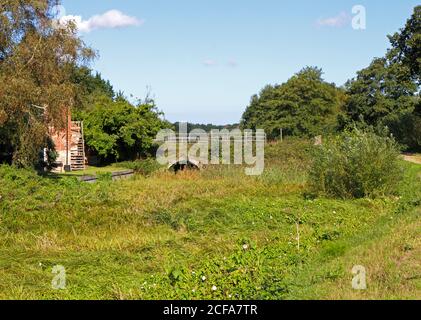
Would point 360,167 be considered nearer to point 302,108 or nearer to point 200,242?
point 200,242

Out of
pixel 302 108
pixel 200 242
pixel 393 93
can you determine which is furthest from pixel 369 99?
pixel 200 242

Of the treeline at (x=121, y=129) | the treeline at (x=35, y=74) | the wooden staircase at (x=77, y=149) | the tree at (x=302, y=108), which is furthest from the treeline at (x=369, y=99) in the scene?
the wooden staircase at (x=77, y=149)

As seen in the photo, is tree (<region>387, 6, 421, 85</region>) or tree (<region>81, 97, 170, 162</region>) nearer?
tree (<region>387, 6, 421, 85</region>)

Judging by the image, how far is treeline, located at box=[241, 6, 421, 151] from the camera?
40.8 metres

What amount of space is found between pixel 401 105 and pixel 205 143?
20.9 m

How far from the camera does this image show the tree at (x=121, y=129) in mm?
45562

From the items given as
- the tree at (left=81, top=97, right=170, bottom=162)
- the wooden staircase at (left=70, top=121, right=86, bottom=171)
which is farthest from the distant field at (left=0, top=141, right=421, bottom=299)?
the tree at (left=81, top=97, right=170, bottom=162)

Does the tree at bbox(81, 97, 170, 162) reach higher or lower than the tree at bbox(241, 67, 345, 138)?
lower

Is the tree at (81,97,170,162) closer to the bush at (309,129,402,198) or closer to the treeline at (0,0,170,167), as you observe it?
the treeline at (0,0,170,167)

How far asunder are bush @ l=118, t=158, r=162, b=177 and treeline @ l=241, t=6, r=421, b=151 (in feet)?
48.5

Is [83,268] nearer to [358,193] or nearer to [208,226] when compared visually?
[208,226]

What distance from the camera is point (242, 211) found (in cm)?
1498
